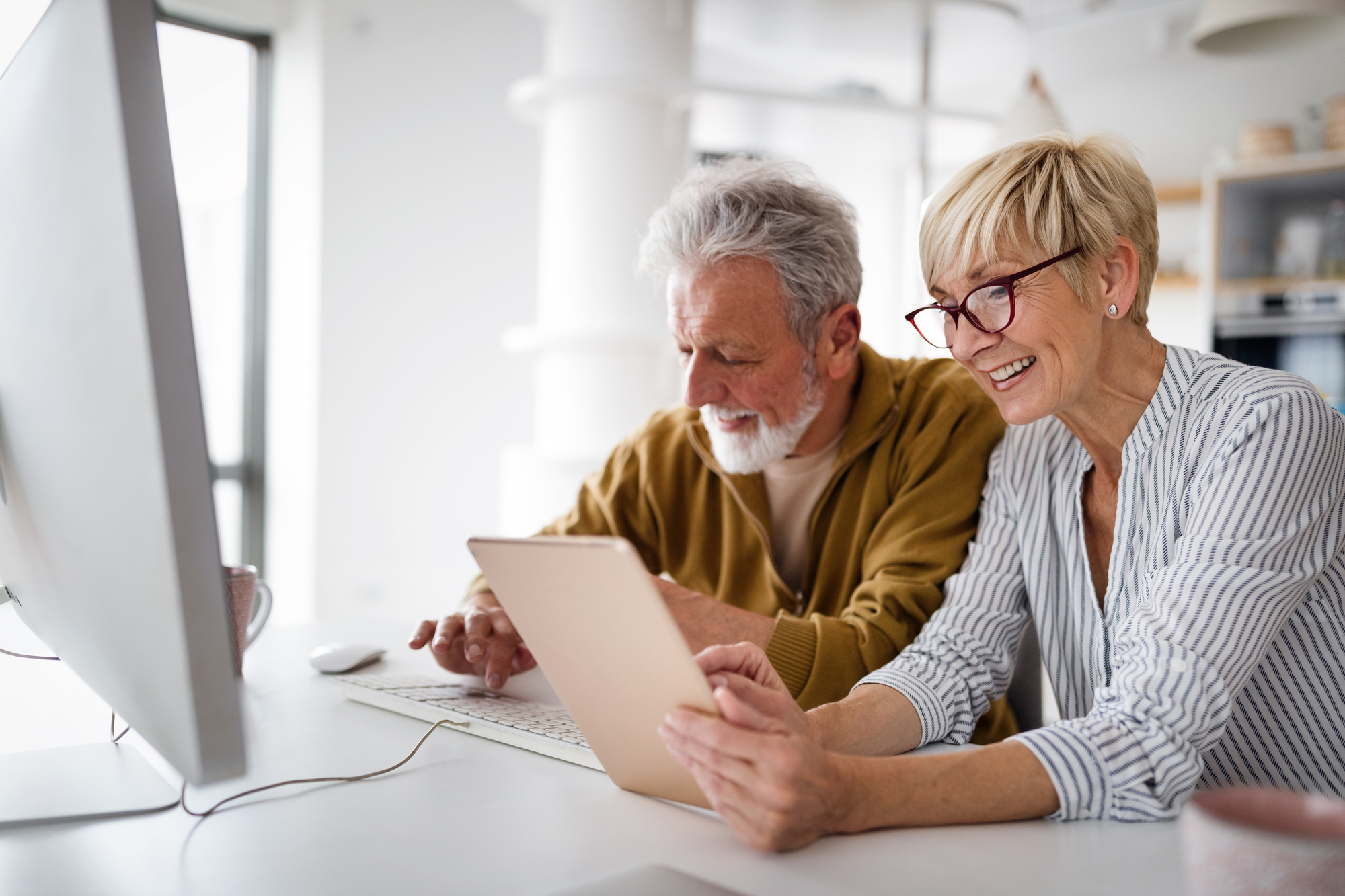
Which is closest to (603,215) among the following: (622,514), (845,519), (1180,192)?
Result: (622,514)

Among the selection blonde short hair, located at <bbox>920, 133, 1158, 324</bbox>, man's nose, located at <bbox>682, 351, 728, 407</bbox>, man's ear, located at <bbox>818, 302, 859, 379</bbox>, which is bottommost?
man's nose, located at <bbox>682, 351, 728, 407</bbox>

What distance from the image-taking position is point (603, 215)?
2.71m

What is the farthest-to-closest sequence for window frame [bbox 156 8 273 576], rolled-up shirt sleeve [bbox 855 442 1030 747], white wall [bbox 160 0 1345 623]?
window frame [bbox 156 8 273 576] → white wall [bbox 160 0 1345 623] → rolled-up shirt sleeve [bbox 855 442 1030 747]

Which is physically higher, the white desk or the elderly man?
the elderly man

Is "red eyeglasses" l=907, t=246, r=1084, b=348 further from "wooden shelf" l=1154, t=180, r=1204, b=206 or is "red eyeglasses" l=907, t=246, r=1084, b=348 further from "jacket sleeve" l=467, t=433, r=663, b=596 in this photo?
"wooden shelf" l=1154, t=180, r=1204, b=206

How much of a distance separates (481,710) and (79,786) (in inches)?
14.2

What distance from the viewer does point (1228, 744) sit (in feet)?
3.42

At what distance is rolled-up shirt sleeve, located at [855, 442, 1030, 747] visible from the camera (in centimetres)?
103

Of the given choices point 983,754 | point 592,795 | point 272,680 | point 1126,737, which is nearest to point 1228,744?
point 1126,737

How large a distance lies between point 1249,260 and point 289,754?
4.74 metres

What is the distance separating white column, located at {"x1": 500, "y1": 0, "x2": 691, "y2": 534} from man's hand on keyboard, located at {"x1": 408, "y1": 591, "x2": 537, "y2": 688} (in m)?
1.44

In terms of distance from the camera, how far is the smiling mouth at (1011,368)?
108 centimetres

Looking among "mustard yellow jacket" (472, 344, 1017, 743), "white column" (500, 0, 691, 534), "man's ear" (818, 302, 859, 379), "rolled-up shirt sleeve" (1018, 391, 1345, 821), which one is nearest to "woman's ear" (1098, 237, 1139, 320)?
"rolled-up shirt sleeve" (1018, 391, 1345, 821)

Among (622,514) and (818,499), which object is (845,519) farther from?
(622,514)
